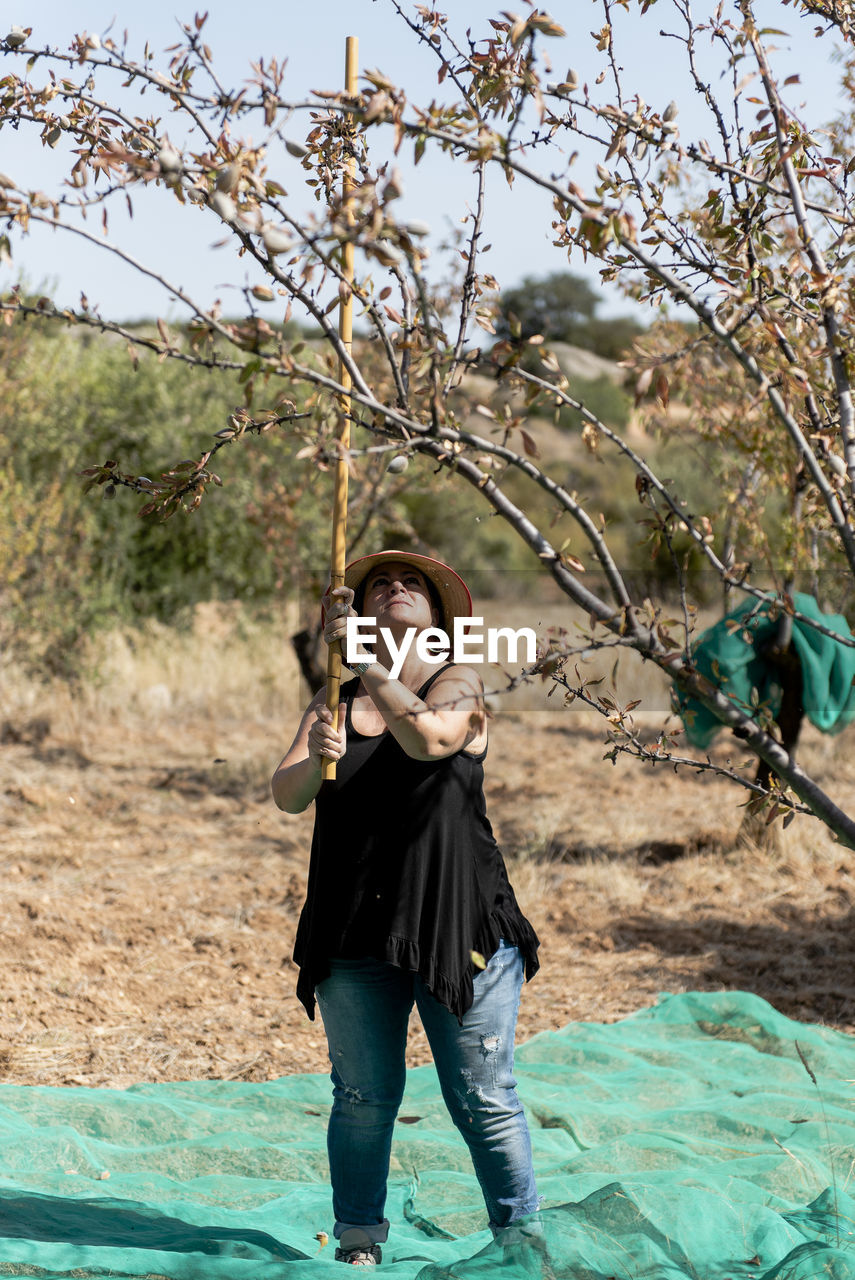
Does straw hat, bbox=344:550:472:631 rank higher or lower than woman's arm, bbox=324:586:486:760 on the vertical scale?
higher

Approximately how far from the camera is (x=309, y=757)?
95.3 inches

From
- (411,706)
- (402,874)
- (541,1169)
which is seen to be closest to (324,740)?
(411,706)

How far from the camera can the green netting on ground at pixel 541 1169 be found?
2.42m

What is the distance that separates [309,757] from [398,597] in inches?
15.0

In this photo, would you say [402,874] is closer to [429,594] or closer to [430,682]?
[430,682]

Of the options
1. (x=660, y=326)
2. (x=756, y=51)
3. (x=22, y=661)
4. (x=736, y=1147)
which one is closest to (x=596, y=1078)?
(x=736, y=1147)

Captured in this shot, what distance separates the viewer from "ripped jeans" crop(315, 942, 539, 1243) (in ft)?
7.88

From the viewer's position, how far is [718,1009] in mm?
4438

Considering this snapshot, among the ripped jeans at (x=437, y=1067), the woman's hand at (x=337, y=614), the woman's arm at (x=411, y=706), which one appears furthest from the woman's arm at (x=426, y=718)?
the ripped jeans at (x=437, y=1067)

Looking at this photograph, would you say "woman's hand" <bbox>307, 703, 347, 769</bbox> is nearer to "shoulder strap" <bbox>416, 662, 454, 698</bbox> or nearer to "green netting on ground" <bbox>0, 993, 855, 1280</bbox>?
"shoulder strap" <bbox>416, 662, 454, 698</bbox>

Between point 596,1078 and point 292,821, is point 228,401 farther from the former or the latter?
point 596,1078

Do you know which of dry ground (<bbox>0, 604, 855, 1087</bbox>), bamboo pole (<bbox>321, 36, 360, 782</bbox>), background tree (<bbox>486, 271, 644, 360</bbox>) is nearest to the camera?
bamboo pole (<bbox>321, 36, 360, 782</bbox>)

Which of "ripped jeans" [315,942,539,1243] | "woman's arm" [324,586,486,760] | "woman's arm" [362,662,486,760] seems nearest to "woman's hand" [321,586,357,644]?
"woman's arm" [324,586,486,760]

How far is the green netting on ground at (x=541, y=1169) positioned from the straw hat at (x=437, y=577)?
1.28 metres
